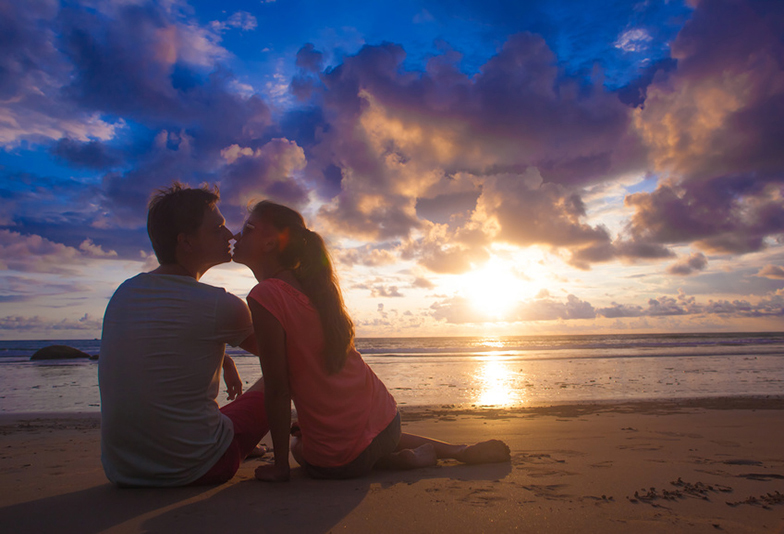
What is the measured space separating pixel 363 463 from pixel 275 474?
0.50m

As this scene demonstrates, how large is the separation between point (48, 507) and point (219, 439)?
83 centimetres

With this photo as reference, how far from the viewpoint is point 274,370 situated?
240cm

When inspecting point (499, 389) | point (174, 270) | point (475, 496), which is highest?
point (174, 270)

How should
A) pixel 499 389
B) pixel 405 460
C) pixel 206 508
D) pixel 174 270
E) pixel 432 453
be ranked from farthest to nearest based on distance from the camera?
pixel 499 389, pixel 432 453, pixel 405 460, pixel 174 270, pixel 206 508

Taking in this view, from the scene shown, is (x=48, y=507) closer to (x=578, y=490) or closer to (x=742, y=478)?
(x=578, y=490)

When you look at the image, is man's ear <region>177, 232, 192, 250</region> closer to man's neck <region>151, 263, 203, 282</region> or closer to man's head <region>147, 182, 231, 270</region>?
man's head <region>147, 182, 231, 270</region>

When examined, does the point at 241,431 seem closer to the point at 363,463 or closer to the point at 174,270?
the point at 363,463

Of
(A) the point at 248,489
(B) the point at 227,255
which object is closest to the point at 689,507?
(A) the point at 248,489

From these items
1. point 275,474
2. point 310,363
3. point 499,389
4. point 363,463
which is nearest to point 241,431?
point 275,474

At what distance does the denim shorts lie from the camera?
2631 millimetres

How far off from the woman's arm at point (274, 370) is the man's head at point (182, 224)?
16.9 inches

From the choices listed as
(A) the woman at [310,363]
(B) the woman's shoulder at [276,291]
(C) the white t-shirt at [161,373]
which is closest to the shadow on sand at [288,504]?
(A) the woman at [310,363]

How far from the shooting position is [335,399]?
254 centimetres

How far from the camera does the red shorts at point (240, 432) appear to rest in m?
2.48
